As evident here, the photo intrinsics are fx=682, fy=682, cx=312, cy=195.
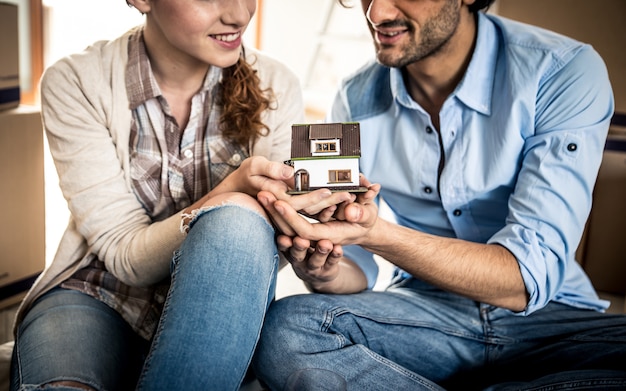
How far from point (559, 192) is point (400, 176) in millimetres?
412

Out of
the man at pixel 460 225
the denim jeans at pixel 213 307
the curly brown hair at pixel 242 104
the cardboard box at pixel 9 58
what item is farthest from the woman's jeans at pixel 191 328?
the cardboard box at pixel 9 58

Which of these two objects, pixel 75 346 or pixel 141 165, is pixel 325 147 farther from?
pixel 75 346

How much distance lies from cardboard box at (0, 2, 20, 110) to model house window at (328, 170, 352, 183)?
1.24 metres

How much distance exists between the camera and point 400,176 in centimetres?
Result: 174

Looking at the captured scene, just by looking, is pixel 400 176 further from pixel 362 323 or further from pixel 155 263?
pixel 155 263

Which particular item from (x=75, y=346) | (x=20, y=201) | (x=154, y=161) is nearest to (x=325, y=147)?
(x=154, y=161)

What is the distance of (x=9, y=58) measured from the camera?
2.08m

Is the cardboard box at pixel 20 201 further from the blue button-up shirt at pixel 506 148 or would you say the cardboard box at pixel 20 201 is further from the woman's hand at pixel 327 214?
the woman's hand at pixel 327 214

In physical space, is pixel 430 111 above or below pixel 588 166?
above

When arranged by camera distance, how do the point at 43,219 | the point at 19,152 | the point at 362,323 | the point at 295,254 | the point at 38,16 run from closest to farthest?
1. the point at 295,254
2. the point at 362,323
3. the point at 19,152
4. the point at 43,219
5. the point at 38,16


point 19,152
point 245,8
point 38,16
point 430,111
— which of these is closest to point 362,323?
point 430,111

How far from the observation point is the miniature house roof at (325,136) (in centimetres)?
130

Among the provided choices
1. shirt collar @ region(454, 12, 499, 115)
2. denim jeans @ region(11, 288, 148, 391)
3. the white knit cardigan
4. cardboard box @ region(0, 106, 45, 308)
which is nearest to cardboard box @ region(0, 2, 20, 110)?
cardboard box @ region(0, 106, 45, 308)

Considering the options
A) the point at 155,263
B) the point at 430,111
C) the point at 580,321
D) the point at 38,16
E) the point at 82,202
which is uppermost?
the point at 38,16
